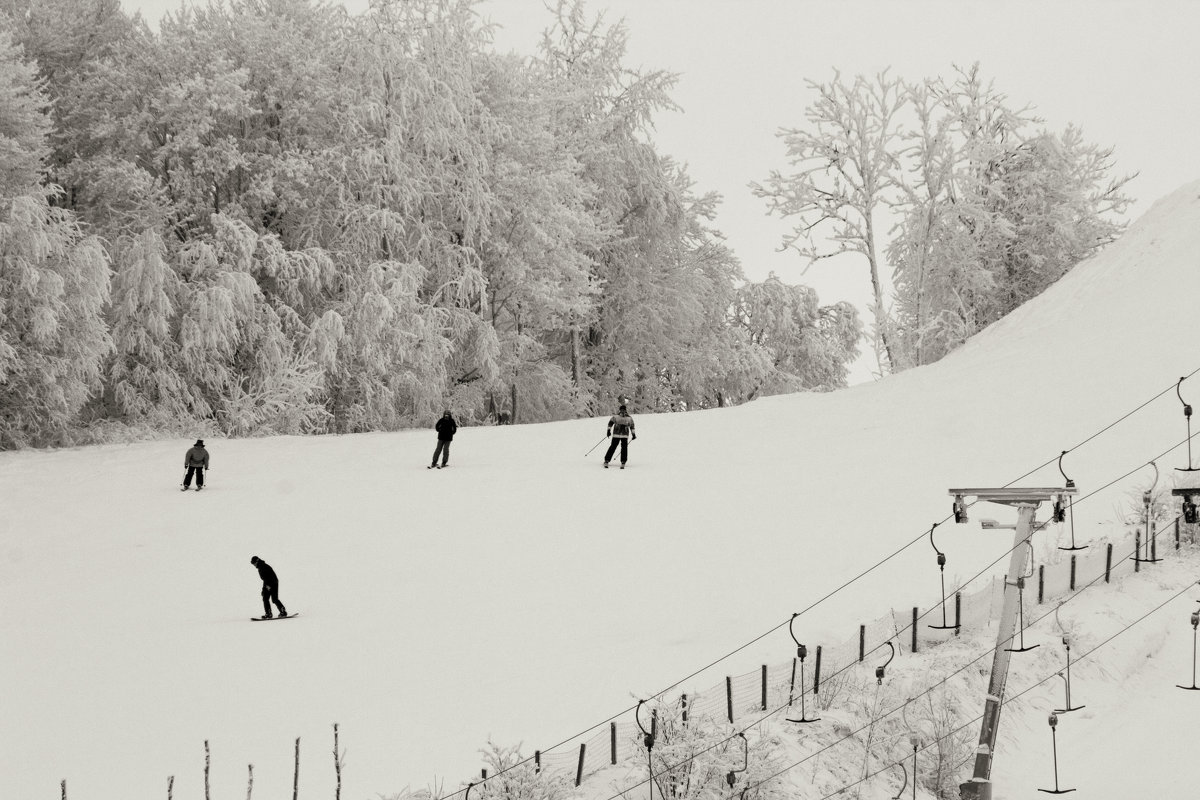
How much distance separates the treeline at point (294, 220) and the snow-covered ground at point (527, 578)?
12.5 ft

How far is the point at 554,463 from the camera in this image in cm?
2781

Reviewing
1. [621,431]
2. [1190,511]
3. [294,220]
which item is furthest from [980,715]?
[294,220]

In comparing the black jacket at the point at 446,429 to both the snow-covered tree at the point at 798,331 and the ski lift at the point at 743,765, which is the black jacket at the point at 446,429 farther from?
the snow-covered tree at the point at 798,331

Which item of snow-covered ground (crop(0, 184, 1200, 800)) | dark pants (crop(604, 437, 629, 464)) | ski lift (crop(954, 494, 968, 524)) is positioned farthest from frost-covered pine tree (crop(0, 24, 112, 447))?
ski lift (crop(954, 494, 968, 524))

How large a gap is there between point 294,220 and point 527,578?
23.2 m

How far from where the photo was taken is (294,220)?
39188 millimetres

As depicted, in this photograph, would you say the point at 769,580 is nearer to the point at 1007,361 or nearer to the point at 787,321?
the point at 1007,361

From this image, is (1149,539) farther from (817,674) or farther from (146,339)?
(146,339)

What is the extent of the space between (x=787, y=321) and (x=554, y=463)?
25.0 metres

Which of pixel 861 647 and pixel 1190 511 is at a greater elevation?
pixel 1190 511

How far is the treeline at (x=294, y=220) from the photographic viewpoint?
3269 centimetres

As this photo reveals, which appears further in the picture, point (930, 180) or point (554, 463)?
point (930, 180)

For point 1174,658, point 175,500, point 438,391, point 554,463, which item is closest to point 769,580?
point 1174,658

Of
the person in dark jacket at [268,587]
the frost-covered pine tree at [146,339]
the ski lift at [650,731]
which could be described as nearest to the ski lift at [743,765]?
the ski lift at [650,731]
